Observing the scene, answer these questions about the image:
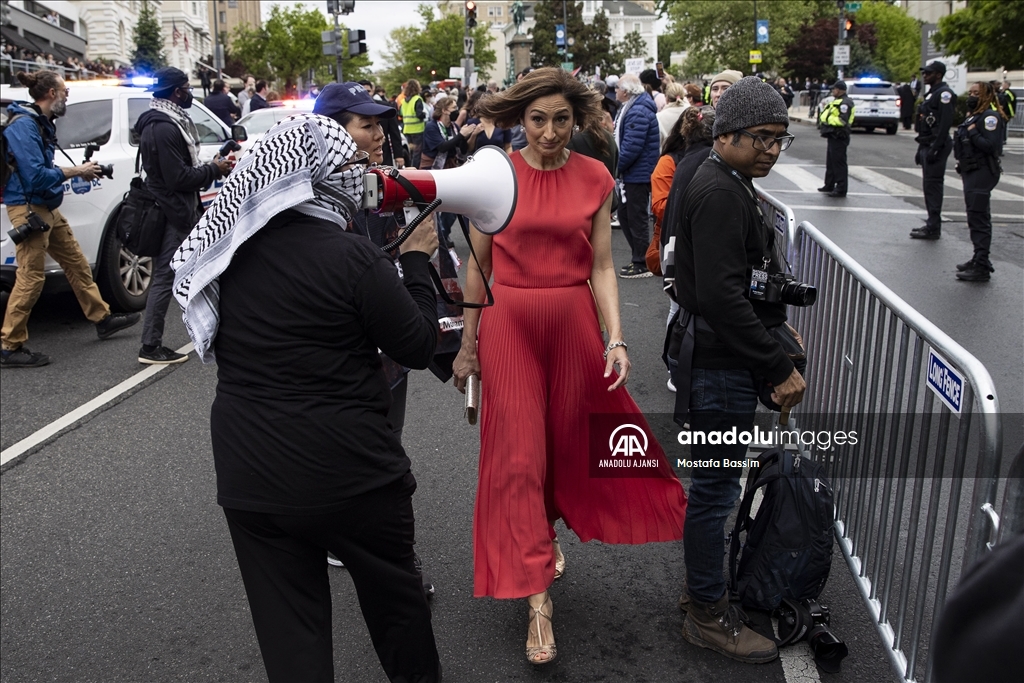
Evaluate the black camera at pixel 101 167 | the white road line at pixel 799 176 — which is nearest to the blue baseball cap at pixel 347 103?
the black camera at pixel 101 167

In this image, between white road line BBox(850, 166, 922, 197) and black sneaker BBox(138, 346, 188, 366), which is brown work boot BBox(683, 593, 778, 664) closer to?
black sneaker BBox(138, 346, 188, 366)

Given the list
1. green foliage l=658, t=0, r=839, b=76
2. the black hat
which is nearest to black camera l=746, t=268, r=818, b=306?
the black hat

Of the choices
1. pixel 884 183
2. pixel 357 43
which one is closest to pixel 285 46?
pixel 357 43

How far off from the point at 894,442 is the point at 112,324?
6225mm

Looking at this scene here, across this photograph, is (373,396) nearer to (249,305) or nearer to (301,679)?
(249,305)

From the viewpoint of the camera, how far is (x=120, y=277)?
8109 millimetres

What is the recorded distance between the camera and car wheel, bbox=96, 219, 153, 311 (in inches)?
316

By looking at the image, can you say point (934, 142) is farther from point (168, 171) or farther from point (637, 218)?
point (168, 171)

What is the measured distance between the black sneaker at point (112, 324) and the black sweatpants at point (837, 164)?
34.1ft

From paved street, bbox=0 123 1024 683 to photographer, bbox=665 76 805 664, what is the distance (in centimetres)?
24

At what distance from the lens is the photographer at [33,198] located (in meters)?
6.72

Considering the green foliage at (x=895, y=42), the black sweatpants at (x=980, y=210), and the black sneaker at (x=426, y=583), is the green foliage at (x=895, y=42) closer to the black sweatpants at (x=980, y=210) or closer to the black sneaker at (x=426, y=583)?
the black sweatpants at (x=980, y=210)

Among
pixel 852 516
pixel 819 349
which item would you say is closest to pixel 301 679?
pixel 852 516

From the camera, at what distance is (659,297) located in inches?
346
